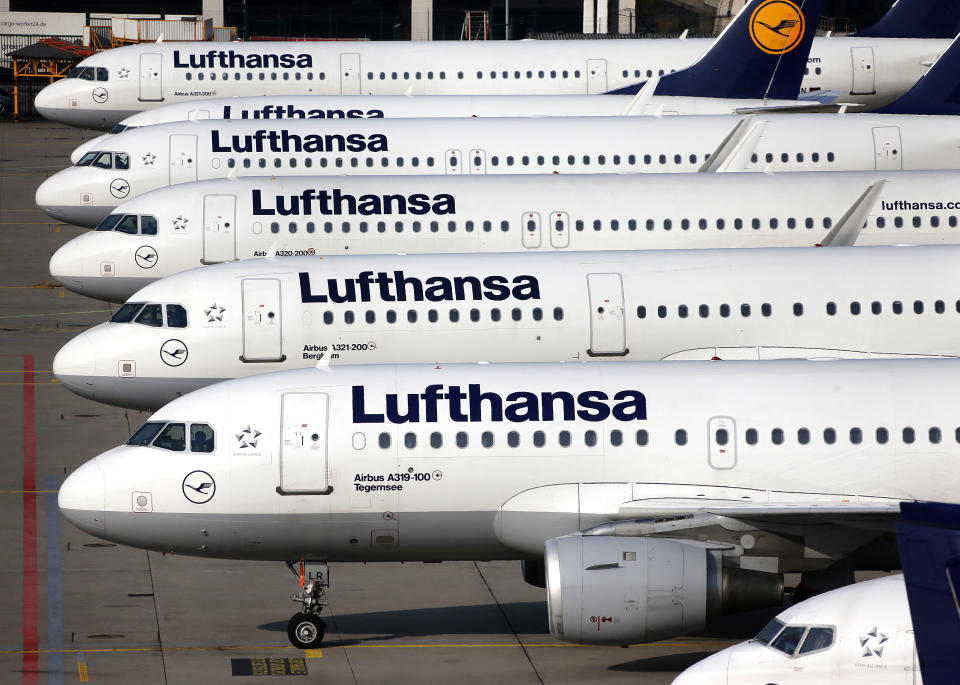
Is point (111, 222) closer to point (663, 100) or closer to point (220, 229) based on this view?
point (220, 229)

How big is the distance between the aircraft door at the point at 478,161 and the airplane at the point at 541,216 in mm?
6742

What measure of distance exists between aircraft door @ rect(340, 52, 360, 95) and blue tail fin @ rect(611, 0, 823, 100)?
12.9m

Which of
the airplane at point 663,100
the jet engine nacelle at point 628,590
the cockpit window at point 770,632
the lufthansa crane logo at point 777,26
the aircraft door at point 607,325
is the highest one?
the lufthansa crane logo at point 777,26

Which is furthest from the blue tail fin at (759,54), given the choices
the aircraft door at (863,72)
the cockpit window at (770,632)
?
the cockpit window at (770,632)

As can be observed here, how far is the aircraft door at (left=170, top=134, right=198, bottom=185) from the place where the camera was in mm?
44750

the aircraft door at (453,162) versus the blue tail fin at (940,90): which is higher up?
the blue tail fin at (940,90)

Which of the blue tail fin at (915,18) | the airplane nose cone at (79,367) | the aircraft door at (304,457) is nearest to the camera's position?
the aircraft door at (304,457)

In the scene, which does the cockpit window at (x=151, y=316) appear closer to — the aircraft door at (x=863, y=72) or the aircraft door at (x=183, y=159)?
the aircraft door at (x=183, y=159)

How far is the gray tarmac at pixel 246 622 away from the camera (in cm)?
2309

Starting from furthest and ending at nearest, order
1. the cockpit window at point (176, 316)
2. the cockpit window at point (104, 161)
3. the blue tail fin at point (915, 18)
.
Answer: the blue tail fin at point (915, 18) < the cockpit window at point (104, 161) < the cockpit window at point (176, 316)

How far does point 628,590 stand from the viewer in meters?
21.5

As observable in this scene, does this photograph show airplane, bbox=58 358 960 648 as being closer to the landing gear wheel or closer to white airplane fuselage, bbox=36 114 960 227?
the landing gear wheel

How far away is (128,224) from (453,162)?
9.98 meters

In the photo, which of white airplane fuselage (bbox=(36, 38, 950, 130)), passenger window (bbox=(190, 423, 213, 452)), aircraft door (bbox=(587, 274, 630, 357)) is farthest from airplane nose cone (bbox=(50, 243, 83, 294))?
white airplane fuselage (bbox=(36, 38, 950, 130))
